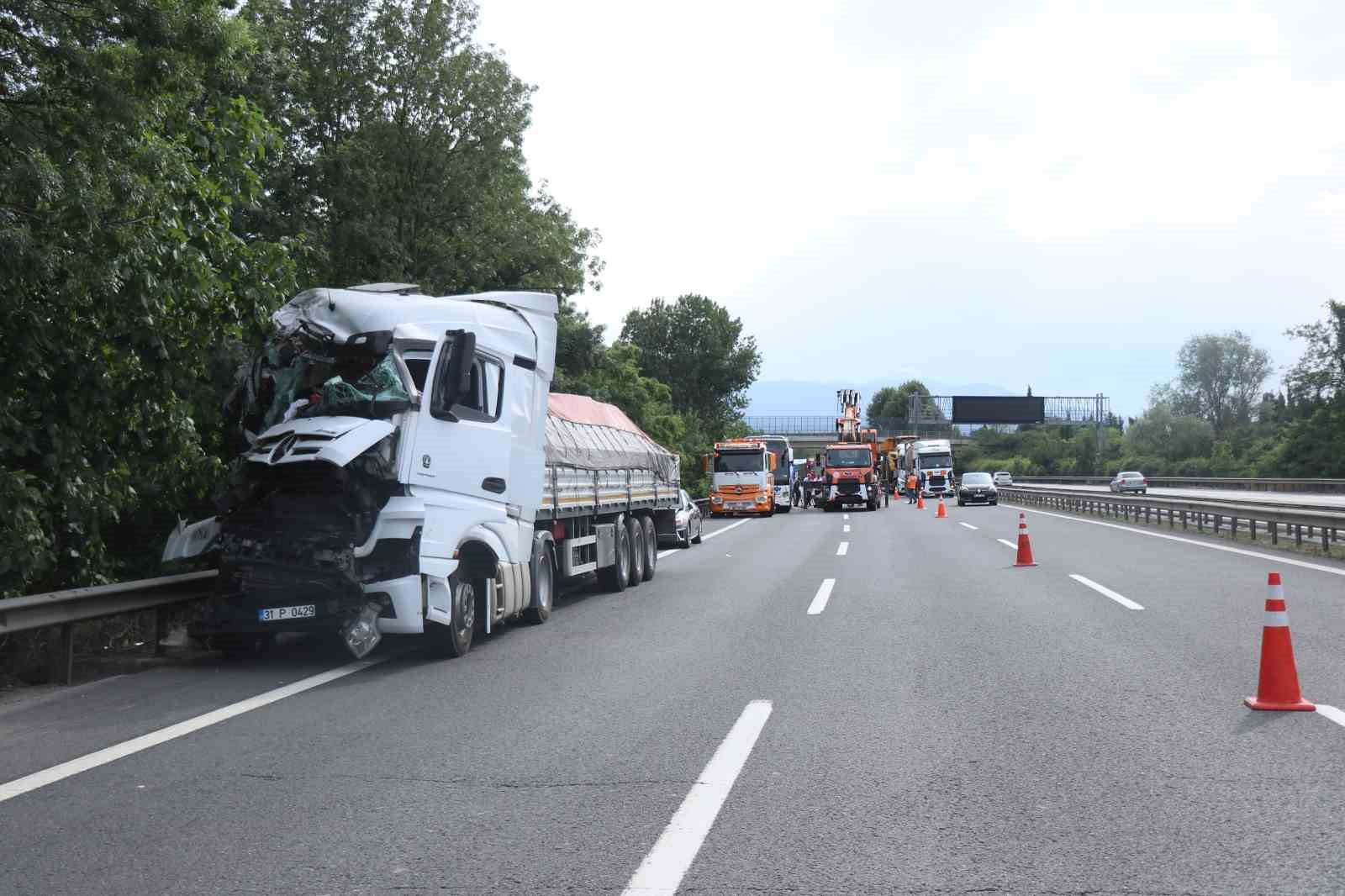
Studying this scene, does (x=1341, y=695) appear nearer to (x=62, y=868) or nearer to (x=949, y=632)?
(x=949, y=632)

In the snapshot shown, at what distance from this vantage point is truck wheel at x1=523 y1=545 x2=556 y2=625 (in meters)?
11.8

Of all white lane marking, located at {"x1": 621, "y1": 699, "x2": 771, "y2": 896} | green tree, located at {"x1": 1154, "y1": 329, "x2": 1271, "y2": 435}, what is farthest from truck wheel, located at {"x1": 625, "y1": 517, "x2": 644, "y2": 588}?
green tree, located at {"x1": 1154, "y1": 329, "x2": 1271, "y2": 435}

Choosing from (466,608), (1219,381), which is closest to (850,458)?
(466,608)

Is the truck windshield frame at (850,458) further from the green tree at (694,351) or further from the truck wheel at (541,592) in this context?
the truck wheel at (541,592)

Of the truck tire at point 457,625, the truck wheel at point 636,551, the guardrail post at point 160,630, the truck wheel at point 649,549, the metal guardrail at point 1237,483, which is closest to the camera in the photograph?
the truck tire at point 457,625

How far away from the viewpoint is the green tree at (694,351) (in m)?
79.8

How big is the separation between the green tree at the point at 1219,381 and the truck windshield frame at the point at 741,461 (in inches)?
3638

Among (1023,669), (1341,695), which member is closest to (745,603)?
(1023,669)

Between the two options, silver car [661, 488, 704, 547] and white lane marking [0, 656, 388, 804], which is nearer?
white lane marking [0, 656, 388, 804]

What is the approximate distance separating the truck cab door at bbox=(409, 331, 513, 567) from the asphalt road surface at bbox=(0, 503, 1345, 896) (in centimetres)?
115

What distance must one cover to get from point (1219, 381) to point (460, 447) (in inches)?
5105

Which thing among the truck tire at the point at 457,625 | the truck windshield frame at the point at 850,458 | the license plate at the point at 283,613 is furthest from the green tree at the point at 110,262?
the truck windshield frame at the point at 850,458

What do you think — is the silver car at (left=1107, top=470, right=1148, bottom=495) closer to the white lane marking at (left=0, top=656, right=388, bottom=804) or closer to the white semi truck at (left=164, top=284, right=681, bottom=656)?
the white semi truck at (left=164, top=284, right=681, bottom=656)

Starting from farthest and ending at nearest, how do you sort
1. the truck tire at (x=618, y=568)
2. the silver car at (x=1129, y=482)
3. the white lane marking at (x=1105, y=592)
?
the silver car at (x=1129, y=482) → the truck tire at (x=618, y=568) → the white lane marking at (x=1105, y=592)
